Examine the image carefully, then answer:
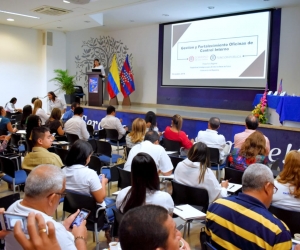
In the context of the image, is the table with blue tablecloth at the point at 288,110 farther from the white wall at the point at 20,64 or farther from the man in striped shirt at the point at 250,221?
the white wall at the point at 20,64

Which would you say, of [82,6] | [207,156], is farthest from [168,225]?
[82,6]

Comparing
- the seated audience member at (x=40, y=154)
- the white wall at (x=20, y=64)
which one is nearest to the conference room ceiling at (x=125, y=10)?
the white wall at (x=20, y=64)

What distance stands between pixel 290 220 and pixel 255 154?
136 centimetres

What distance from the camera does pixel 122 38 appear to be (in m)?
13.4

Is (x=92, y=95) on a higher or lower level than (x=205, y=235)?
higher

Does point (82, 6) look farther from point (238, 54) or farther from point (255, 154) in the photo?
point (255, 154)

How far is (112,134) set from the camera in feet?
20.3

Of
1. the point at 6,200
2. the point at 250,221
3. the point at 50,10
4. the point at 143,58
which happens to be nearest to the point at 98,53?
the point at 143,58

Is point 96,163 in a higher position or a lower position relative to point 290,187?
lower

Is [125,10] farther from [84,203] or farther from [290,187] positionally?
[290,187]

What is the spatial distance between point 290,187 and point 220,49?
830cm

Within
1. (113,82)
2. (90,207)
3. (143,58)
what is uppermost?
(143,58)

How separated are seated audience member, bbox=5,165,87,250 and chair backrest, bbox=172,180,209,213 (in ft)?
4.65

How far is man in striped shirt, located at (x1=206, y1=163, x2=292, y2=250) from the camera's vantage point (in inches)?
64.2
